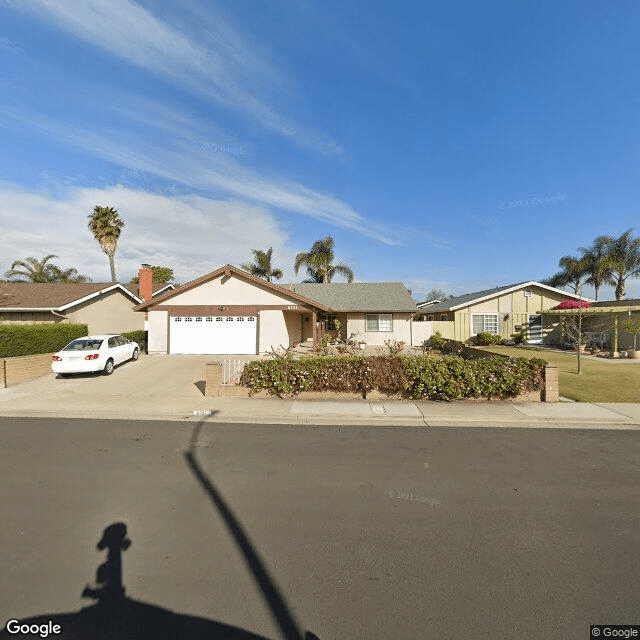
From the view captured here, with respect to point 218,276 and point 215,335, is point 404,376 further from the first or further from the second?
point 218,276

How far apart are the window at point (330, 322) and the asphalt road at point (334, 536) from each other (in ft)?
65.3

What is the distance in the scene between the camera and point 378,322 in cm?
2425

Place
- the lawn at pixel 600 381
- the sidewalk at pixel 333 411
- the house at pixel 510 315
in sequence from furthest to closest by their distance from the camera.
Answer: the house at pixel 510 315 < the lawn at pixel 600 381 < the sidewalk at pixel 333 411

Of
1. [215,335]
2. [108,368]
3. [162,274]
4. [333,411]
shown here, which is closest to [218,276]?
[215,335]

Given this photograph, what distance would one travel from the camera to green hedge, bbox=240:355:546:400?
941cm

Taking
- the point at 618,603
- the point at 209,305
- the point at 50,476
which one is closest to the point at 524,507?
the point at 618,603

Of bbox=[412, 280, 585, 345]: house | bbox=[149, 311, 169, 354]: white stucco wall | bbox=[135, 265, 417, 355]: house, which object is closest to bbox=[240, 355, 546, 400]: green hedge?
bbox=[135, 265, 417, 355]: house

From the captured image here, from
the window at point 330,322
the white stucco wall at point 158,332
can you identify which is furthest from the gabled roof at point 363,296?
the white stucco wall at point 158,332

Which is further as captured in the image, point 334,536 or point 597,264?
point 597,264

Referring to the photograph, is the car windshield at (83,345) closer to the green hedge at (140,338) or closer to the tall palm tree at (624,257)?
the green hedge at (140,338)

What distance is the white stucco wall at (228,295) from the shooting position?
19656mm

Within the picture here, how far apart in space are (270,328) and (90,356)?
9018 mm

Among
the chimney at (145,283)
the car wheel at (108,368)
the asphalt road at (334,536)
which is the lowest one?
the asphalt road at (334,536)

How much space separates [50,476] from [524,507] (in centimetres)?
664
